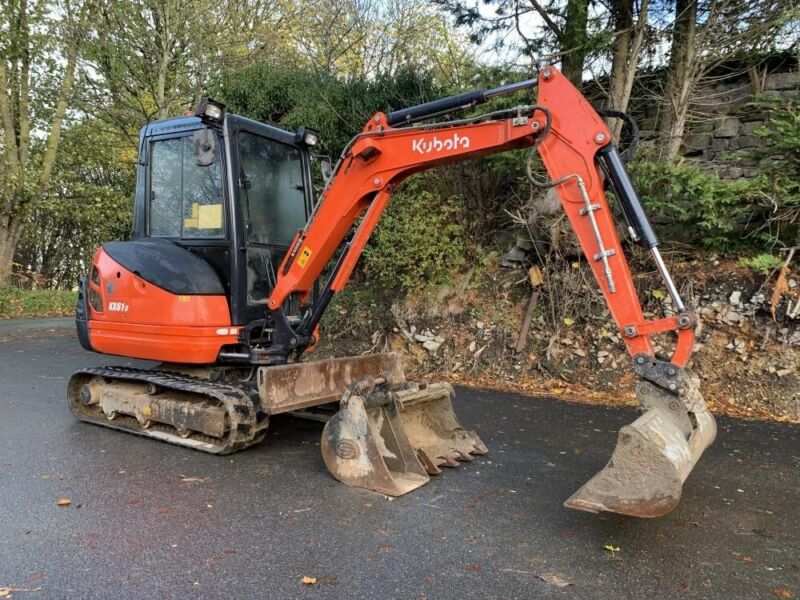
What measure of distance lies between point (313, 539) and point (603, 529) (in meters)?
1.72

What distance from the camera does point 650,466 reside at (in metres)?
2.92

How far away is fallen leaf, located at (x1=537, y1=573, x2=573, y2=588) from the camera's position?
2.84 meters

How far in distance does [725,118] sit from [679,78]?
37.5 inches

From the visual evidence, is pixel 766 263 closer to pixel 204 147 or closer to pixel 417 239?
pixel 417 239

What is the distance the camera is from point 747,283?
685 cm

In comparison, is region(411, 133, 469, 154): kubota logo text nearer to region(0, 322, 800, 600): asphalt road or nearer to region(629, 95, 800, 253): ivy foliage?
region(0, 322, 800, 600): asphalt road

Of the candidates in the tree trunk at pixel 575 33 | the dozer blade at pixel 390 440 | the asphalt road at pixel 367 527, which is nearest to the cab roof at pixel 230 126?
the dozer blade at pixel 390 440

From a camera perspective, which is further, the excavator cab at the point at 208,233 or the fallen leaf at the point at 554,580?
the excavator cab at the point at 208,233

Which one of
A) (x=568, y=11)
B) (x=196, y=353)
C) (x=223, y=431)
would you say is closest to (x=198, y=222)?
(x=196, y=353)

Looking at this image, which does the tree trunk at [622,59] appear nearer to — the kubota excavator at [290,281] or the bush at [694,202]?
the bush at [694,202]

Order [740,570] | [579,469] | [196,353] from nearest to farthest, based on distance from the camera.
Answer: [740,570] → [579,469] → [196,353]

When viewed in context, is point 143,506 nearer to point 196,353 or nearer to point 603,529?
point 196,353

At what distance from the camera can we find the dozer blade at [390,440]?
402 centimetres

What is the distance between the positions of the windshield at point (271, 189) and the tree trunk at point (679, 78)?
5.31 m
